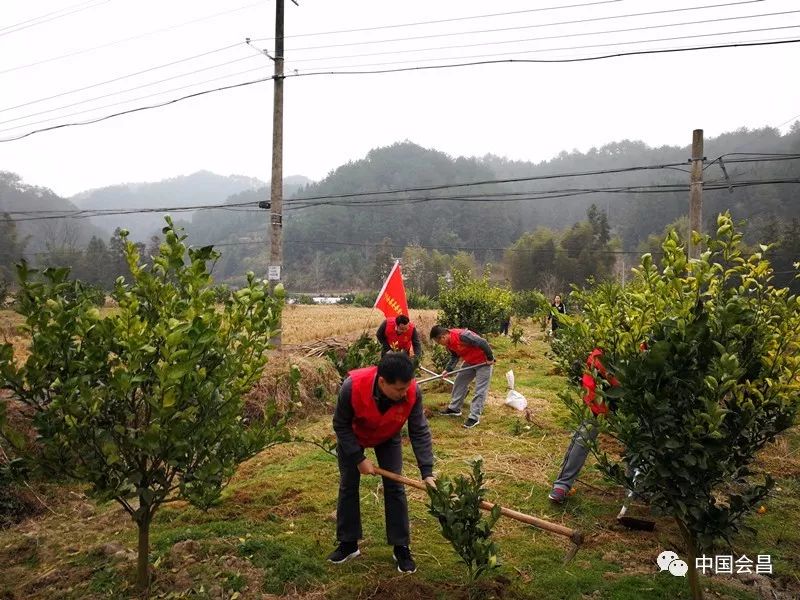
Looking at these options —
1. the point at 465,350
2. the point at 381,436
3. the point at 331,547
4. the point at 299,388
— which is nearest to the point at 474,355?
the point at 465,350

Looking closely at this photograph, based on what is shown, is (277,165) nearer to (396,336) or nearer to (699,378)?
(396,336)

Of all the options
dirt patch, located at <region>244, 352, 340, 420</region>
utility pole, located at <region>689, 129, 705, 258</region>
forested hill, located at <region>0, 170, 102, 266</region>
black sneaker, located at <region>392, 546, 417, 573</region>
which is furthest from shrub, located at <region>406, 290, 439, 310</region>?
forested hill, located at <region>0, 170, 102, 266</region>

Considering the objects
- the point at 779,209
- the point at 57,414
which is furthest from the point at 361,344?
the point at 779,209

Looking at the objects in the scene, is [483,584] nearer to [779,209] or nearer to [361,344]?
[361,344]

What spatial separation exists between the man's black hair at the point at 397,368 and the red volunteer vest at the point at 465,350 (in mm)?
4879

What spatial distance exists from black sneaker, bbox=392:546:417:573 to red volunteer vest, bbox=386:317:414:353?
4769 millimetres

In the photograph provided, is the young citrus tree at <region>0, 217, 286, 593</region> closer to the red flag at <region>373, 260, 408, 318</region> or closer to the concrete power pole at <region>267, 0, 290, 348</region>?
the red flag at <region>373, 260, 408, 318</region>

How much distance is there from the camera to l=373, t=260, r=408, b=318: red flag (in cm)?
959

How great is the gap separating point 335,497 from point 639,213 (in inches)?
2939

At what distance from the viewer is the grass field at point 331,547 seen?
3852 mm

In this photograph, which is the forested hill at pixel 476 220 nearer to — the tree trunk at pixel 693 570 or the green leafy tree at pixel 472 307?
the green leafy tree at pixel 472 307

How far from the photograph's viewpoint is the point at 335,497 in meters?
5.48

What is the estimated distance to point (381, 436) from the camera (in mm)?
4047

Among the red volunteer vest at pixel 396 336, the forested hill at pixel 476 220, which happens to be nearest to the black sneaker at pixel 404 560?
the red volunteer vest at pixel 396 336
